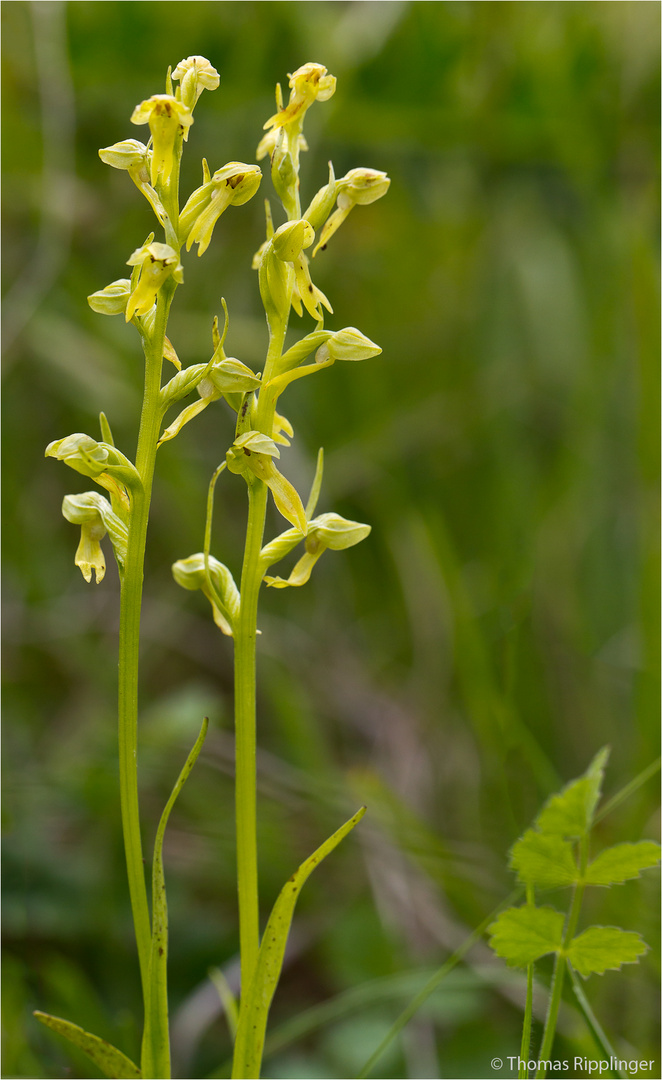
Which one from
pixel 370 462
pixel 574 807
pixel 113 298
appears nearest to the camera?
pixel 574 807

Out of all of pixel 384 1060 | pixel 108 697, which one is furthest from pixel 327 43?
pixel 384 1060

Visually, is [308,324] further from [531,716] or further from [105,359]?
[531,716]

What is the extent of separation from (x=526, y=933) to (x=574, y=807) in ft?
0.36

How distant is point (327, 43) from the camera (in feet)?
6.17

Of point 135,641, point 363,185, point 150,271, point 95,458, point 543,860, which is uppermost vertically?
point 363,185

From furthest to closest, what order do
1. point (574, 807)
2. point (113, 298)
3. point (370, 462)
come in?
point (370, 462)
point (113, 298)
point (574, 807)

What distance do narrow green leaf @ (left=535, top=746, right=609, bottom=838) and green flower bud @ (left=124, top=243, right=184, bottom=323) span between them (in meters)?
0.42

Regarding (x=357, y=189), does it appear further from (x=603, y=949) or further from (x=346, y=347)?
(x=603, y=949)

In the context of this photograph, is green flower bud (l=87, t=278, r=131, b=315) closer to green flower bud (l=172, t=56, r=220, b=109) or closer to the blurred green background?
green flower bud (l=172, t=56, r=220, b=109)

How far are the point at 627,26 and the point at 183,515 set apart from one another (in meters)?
1.51

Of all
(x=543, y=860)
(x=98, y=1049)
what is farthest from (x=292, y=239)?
(x=98, y=1049)

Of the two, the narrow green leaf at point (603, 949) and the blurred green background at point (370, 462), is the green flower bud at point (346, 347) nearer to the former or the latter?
A: the narrow green leaf at point (603, 949)

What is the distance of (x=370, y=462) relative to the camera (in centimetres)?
190

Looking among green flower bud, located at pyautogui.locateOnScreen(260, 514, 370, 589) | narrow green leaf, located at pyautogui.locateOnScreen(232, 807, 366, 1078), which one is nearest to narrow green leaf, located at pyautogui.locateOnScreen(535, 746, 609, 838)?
narrow green leaf, located at pyautogui.locateOnScreen(232, 807, 366, 1078)
